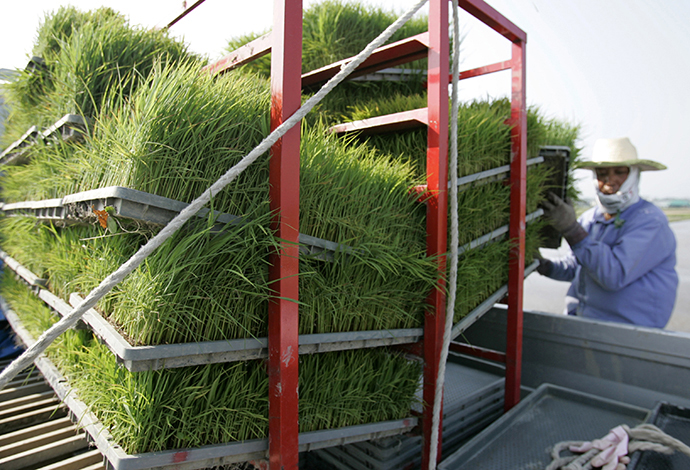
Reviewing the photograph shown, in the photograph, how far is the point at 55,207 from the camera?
1179 millimetres

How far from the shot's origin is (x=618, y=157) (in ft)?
8.39

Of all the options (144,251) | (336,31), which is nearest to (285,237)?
(144,251)

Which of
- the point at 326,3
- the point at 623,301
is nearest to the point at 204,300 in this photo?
the point at 326,3

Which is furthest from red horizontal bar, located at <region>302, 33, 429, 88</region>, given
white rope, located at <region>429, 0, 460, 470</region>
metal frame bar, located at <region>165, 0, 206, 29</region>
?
metal frame bar, located at <region>165, 0, 206, 29</region>

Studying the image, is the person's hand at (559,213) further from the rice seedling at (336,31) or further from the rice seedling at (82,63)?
the rice seedling at (82,63)

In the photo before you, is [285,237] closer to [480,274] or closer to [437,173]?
[437,173]

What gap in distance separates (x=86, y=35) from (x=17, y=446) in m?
1.24

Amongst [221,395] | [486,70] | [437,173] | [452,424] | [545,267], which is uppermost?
[486,70]

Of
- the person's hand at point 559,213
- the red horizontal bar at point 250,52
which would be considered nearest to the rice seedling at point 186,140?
the red horizontal bar at point 250,52

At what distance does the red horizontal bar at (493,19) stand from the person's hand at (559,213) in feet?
2.80

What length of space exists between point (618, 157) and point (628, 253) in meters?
0.63

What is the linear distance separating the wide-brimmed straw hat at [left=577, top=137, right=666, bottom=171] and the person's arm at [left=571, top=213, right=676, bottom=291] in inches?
12.6

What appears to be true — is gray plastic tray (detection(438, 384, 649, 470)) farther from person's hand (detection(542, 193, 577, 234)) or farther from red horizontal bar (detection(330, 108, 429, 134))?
red horizontal bar (detection(330, 108, 429, 134))

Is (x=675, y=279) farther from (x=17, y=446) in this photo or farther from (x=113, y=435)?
(x=17, y=446)
